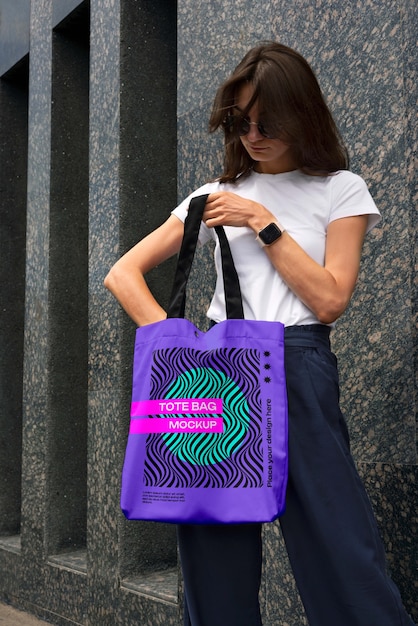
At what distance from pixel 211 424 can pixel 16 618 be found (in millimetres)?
4317

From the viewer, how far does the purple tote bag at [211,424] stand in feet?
7.27

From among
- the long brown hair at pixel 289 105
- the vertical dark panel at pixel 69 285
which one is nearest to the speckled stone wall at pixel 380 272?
the long brown hair at pixel 289 105

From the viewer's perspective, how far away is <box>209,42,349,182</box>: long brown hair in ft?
7.68

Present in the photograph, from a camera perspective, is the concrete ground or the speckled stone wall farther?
the concrete ground

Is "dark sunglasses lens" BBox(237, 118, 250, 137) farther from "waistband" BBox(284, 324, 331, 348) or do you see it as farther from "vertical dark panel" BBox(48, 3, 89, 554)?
"vertical dark panel" BBox(48, 3, 89, 554)

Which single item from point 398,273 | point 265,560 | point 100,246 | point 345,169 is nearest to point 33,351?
point 100,246

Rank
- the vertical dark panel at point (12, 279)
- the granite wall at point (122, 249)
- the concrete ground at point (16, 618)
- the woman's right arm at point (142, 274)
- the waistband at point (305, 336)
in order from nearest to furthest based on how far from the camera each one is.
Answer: the waistband at point (305, 336), the woman's right arm at point (142, 274), the granite wall at point (122, 249), the concrete ground at point (16, 618), the vertical dark panel at point (12, 279)

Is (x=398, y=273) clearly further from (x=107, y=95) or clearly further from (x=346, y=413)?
(x=107, y=95)

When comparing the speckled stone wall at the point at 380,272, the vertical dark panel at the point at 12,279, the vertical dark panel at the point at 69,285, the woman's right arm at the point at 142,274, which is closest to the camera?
the woman's right arm at the point at 142,274

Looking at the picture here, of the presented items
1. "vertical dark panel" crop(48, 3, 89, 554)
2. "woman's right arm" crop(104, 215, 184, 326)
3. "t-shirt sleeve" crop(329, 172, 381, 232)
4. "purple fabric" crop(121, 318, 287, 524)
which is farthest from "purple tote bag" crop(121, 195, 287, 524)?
"vertical dark panel" crop(48, 3, 89, 554)

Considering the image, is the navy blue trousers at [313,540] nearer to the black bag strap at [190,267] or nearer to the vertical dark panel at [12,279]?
the black bag strap at [190,267]

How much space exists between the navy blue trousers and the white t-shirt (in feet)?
0.32

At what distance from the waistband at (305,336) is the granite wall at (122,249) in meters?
0.98

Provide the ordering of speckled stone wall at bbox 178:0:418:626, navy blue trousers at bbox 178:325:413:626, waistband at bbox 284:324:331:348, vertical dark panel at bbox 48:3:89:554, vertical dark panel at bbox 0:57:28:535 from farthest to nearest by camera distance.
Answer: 1. vertical dark panel at bbox 0:57:28:535
2. vertical dark panel at bbox 48:3:89:554
3. speckled stone wall at bbox 178:0:418:626
4. waistband at bbox 284:324:331:348
5. navy blue trousers at bbox 178:325:413:626
